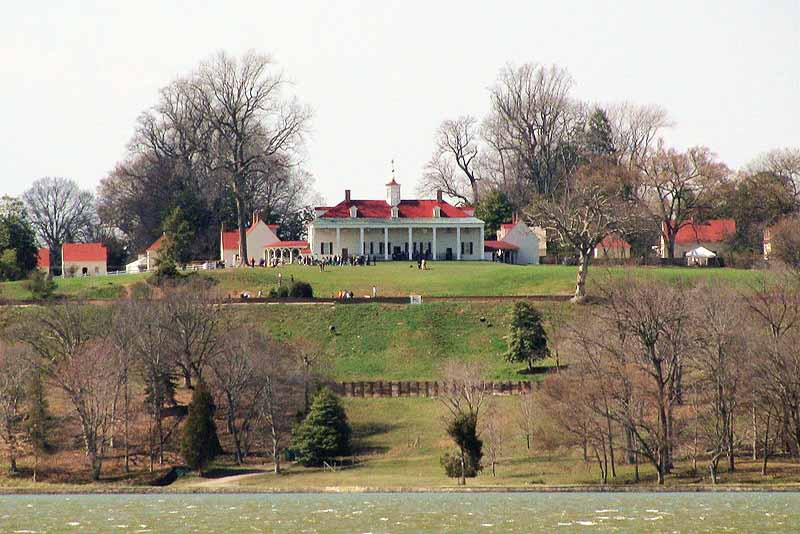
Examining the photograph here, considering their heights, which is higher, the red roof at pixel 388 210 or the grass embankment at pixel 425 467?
the red roof at pixel 388 210

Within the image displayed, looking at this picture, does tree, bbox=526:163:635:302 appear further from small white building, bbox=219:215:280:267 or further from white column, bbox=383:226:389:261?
small white building, bbox=219:215:280:267

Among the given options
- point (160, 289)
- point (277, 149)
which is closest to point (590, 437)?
point (160, 289)

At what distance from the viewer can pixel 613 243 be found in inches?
5212

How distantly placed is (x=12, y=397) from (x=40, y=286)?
2683 cm

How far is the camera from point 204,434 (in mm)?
76000

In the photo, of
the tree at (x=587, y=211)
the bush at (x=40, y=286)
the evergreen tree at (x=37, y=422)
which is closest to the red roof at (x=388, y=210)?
the tree at (x=587, y=211)

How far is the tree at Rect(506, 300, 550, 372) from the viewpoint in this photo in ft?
295

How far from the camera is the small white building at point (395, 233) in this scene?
129m

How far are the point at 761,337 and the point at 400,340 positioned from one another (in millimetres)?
29413

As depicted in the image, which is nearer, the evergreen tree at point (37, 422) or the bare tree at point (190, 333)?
the evergreen tree at point (37, 422)

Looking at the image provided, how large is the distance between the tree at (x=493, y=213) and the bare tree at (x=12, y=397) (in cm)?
6078

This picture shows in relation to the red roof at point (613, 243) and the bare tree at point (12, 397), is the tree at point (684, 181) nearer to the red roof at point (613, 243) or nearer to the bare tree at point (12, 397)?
the red roof at point (613, 243)

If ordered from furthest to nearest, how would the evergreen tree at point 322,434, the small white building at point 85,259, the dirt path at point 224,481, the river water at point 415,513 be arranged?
1. the small white building at point 85,259
2. the evergreen tree at point 322,434
3. the dirt path at point 224,481
4. the river water at point 415,513

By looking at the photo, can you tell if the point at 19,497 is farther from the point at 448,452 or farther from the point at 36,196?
the point at 36,196
